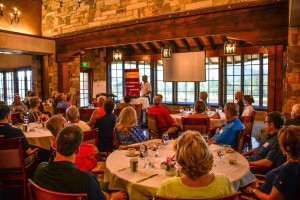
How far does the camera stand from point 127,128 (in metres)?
4.00

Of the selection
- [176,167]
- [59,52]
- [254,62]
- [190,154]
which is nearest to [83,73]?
[59,52]

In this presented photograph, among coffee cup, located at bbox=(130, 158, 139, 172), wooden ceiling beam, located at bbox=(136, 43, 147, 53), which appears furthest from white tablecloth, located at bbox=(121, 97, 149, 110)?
coffee cup, located at bbox=(130, 158, 139, 172)

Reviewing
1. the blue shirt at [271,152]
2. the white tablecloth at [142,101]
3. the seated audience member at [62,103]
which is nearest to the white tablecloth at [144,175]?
the blue shirt at [271,152]

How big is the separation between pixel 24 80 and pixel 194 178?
12943 mm

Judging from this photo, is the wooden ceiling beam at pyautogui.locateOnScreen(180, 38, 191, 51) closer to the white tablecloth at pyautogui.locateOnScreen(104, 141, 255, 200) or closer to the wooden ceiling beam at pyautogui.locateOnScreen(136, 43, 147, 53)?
the wooden ceiling beam at pyautogui.locateOnScreen(136, 43, 147, 53)

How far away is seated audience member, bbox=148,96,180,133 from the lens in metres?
6.18

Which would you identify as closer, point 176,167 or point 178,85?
point 176,167

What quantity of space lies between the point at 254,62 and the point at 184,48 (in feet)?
8.85

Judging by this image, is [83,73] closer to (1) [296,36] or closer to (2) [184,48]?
(2) [184,48]

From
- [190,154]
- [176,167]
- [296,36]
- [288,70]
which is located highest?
[296,36]

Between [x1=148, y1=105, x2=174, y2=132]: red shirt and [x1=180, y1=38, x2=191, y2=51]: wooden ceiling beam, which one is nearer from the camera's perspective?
[x1=148, y1=105, x2=174, y2=132]: red shirt

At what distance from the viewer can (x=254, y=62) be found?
35.7ft

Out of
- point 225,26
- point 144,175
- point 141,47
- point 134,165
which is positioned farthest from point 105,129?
point 141,47

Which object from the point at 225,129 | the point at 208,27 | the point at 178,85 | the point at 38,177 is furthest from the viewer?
the point at 178,85
